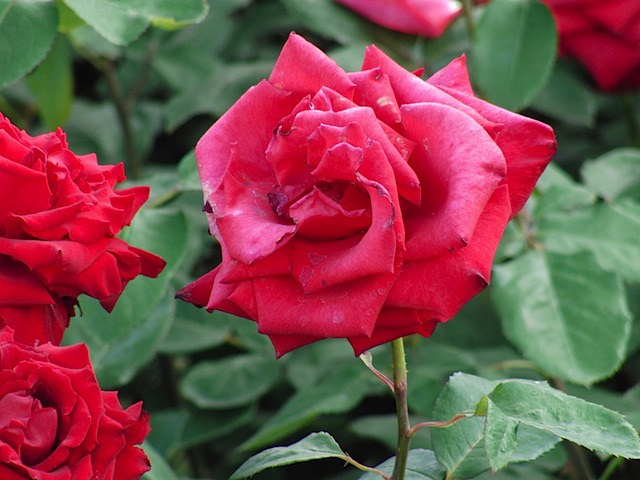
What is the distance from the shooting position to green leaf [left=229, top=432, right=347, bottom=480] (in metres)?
0.55

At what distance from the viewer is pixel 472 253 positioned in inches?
18.7

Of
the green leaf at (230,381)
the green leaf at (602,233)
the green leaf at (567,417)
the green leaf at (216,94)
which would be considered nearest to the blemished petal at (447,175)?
the green leaf at (567,417)

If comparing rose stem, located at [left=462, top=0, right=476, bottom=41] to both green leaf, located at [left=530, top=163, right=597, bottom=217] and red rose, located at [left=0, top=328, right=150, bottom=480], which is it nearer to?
green leaf, located at [left=530, top=163, right=597, bottom=217]

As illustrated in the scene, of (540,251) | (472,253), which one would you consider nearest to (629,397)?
(540,251)

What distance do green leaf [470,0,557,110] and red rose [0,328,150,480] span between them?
21.7 inches

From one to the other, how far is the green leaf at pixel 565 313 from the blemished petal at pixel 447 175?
11.6 inches

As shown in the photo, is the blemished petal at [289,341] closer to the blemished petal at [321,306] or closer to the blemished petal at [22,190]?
the blemished petal at [321,306]

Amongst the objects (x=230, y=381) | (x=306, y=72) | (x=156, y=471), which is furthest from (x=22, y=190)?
(x=230, y=381)

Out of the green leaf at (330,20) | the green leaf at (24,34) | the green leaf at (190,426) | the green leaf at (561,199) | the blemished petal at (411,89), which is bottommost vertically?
the green leaf at (190,426)

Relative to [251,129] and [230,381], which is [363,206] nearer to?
[251,129]

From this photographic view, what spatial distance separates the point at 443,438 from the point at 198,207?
0.60 metres

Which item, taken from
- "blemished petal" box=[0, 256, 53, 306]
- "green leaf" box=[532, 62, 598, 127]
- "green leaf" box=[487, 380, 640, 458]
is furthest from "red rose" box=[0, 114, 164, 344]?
"green leaf" box=[532, 62, 598, 127]

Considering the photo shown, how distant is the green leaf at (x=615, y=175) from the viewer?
3.19 feet

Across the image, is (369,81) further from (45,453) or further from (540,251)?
(540,251)
